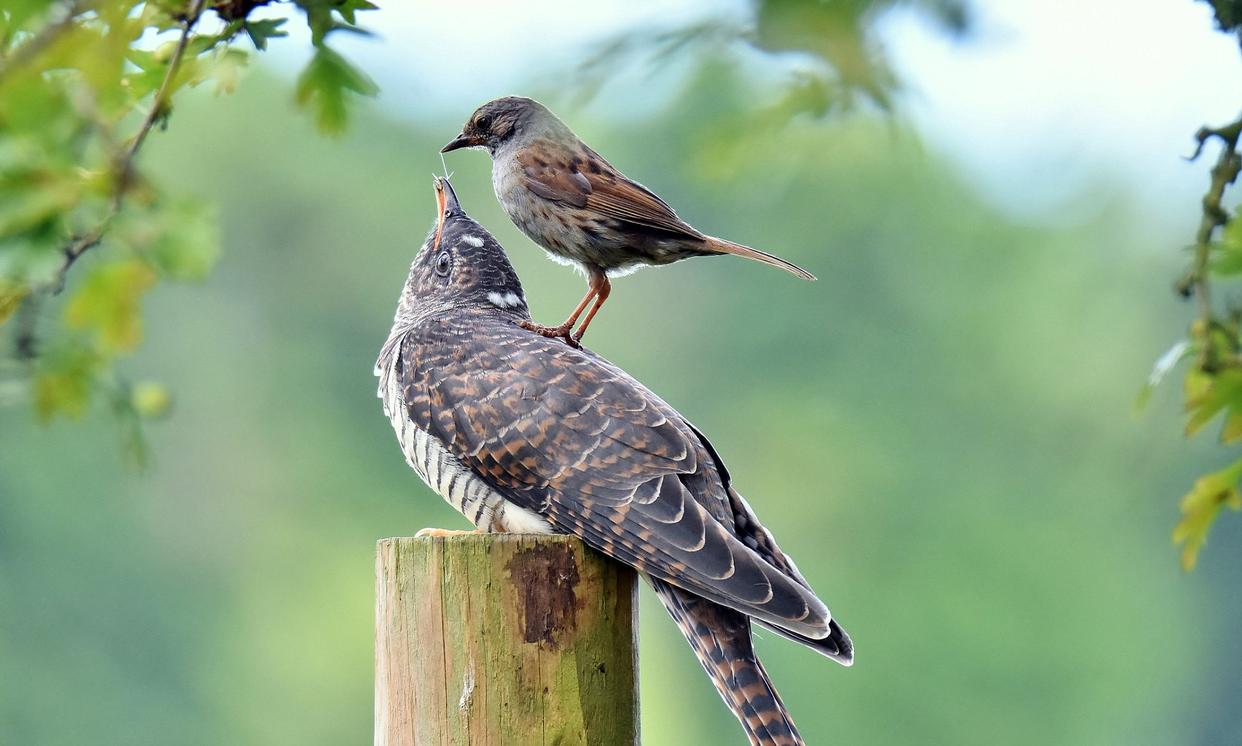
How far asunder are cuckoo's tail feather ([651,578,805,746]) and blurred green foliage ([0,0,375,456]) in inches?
50.2

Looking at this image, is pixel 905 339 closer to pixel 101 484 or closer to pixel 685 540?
pixel 101 484

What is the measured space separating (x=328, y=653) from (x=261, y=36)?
885 inches

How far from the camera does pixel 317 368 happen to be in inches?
1099

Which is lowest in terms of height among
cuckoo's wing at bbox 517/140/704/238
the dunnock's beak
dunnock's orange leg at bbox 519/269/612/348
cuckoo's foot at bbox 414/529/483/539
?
cuckoo's foot at bbox 414/529/483/539

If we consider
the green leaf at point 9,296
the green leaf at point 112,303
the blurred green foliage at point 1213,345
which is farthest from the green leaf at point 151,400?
the blurred green foliage at point 1213,345

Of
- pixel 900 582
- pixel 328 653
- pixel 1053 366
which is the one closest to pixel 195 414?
pixel 328 653

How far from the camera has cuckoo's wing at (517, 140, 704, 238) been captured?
2590 millimetres

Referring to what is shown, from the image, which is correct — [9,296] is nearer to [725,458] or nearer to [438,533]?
[438,533]

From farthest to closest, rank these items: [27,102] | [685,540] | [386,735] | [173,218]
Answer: [685,540]
[386,735]
[173,218]
[27,102]

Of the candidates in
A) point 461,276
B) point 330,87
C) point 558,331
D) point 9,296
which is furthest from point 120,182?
point 461,276

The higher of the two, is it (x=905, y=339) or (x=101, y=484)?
(x=905, y=339)

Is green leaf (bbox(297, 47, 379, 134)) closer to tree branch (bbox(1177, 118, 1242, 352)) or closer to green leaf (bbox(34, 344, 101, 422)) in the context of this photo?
green leaf (bbox(34, 344, 101, 422))

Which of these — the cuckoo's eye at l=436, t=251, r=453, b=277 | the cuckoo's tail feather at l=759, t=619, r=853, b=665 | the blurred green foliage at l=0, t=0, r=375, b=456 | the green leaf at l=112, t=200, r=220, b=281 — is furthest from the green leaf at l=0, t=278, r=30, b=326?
the cuckoo's eye at l=436, t=251, r=453, b=277

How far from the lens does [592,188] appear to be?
2.65 meters
